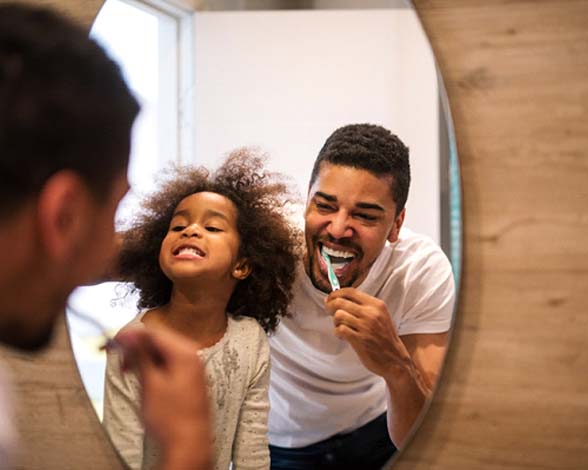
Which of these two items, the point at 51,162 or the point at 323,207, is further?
the point at 323,207

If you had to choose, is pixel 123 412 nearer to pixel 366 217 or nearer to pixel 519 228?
pixel 366 217

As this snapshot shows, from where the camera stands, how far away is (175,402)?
65cm

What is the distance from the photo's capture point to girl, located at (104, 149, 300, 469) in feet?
2.70

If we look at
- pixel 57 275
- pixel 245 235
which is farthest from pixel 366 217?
pixel 57 275

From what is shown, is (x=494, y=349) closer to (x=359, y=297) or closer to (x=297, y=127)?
(x=359, y=297)

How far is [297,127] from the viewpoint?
823 millimetres

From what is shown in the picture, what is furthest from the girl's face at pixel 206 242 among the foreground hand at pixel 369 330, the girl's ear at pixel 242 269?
the foreground hand at pixel 369 330

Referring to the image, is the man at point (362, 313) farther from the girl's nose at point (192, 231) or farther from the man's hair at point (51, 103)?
the man's hair at point (51, 103)

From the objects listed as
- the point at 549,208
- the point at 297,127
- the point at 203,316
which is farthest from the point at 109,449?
the point at 549,208

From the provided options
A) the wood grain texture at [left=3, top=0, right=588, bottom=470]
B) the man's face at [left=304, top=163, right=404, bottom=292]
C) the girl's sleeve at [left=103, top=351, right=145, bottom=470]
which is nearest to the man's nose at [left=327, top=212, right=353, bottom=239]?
the man's face at [left=304, top=163, right=404, bottom=292]

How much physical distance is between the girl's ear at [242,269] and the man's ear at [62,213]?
29cm

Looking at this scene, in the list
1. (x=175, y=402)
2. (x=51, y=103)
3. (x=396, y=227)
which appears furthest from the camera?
(x=396, y=227)

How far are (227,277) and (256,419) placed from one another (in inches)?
5.7

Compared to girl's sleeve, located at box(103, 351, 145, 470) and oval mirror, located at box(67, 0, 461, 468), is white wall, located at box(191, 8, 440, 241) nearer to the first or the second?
oval mirror, located at box(67, 0, 461, 468)
